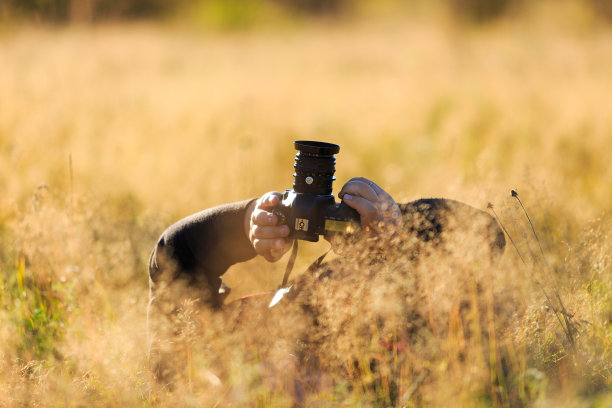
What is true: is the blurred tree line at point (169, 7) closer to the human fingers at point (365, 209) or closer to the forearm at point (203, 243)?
the forearm at point (203, 243)

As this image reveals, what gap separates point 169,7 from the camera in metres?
18.7

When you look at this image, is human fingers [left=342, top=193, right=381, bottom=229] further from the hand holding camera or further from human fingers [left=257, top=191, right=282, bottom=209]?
human fingers [left=257, top=191, right=282, bottom=209]

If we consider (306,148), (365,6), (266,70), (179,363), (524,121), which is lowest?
(179,363)

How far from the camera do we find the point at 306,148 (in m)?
1.52

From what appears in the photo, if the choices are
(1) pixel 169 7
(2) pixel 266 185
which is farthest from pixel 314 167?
(1) pixel 169 7

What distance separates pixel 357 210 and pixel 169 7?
62.3ft

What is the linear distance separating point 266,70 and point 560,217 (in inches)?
266

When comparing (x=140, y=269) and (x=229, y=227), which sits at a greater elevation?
(x=229, y=227)

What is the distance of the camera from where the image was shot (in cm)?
150

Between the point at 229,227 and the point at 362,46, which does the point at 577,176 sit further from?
the point at 362,46

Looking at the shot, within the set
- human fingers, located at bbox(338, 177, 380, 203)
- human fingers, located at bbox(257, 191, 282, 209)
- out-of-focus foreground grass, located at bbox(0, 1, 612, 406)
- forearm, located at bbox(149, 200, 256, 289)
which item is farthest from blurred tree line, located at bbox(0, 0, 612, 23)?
human fingers, located at bbox(338, 177, 380, 203)

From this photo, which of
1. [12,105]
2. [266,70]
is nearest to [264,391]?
[12,105]

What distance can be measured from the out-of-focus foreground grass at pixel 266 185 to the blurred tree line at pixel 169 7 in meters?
0.55

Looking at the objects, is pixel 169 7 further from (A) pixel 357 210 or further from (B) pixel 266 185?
(A) pixel 357 210
